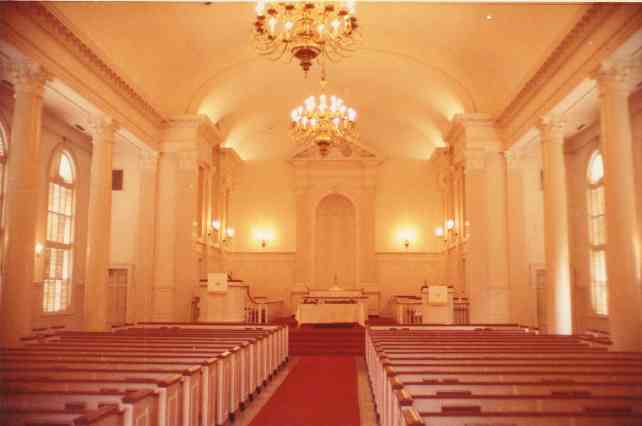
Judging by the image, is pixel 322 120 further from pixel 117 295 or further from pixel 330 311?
pixel 117 295

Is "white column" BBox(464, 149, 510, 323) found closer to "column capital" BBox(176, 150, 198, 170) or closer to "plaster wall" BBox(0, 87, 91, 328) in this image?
"column capital" BBox(176, 150, 198, 170)

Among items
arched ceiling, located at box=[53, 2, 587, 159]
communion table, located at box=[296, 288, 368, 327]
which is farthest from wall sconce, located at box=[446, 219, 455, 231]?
communion table, located at box=[296, 288, 368, 327]

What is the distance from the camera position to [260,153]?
2405cm

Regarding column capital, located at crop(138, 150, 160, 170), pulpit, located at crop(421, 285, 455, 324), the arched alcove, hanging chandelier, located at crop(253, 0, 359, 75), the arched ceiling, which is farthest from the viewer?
the arched alcove

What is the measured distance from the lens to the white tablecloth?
17484 millimetres

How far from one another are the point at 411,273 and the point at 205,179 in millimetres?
9145

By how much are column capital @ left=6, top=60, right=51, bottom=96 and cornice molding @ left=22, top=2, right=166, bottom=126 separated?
820mm

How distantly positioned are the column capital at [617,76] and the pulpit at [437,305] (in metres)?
6.68

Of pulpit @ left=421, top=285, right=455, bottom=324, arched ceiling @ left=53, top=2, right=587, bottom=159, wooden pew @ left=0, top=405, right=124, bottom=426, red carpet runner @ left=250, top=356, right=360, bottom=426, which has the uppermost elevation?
arched ceiling @ left=53, top=2, right=587, bottom=159

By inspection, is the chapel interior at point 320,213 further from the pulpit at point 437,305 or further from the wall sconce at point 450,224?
the wall sconce at point 450,224

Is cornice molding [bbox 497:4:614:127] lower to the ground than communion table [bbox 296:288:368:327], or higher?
higher

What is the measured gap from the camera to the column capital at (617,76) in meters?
10.2

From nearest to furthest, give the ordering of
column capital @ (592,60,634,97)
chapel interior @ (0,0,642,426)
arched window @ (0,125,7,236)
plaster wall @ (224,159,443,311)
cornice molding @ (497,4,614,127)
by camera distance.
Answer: chapel interior @ (0,0,642,426) < column capital @ (592,60,634,97) < cornice molding @ (497,4,614,127) < arched window @ (0,125,7,236) < plaster wall @ (224,159,443,311)

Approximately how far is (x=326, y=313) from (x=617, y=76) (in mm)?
10424
